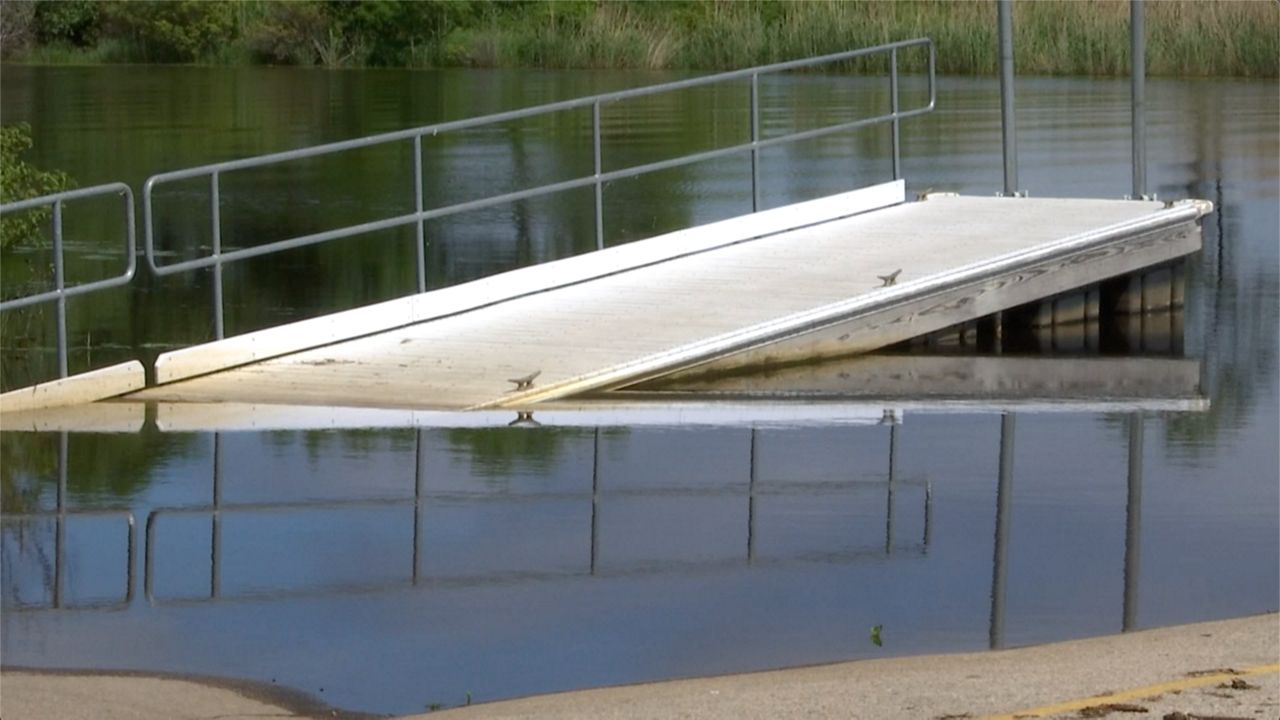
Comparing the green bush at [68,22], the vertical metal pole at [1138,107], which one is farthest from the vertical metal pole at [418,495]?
the green bush at [68,22]

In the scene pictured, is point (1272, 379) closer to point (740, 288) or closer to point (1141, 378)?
point (1141, 378)

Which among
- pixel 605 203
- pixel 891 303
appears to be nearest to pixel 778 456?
pixel 891 303

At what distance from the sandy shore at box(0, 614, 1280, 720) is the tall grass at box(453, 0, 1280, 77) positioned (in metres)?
30.5

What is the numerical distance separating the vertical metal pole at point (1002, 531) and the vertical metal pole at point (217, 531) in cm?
314

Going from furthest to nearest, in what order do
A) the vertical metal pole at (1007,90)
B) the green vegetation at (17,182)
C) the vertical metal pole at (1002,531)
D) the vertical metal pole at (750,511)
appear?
the green vegetation at (17,182) → the vertical metal pole at (1007,90) → the vertical metal pole at (750,511) → the vertical metal pole at (1002,531)

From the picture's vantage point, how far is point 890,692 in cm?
818

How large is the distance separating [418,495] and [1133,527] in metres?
3.35

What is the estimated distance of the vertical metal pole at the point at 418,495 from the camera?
10.2m

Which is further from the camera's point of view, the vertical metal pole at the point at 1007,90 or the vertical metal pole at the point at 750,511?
the vertical metal pole at the point at 1007,90

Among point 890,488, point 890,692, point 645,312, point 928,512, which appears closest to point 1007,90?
point 645,312

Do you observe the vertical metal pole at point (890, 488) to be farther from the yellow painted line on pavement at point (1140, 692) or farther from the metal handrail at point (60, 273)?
the metal handrail at point (60, 273)

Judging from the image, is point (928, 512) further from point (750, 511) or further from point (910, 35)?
point (910, 35)

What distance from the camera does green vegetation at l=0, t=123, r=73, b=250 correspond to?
1873 centimetres

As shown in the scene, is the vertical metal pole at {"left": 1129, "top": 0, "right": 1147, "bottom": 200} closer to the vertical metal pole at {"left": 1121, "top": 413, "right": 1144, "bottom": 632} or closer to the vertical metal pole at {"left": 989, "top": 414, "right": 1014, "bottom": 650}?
the vertical metal pole at {"left": 1121, "top": 413, "right": 1144, "bottom": 632}
